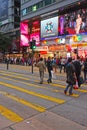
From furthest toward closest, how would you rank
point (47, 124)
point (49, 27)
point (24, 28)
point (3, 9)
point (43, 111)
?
1. point (3, 9)
2. point (24, 28)
3. point (49, 27)
4. point (43, 111)
5. point (47, 124)

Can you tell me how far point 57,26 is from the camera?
41656 mm

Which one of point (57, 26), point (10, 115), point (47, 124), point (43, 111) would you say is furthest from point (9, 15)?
point (47, 124)

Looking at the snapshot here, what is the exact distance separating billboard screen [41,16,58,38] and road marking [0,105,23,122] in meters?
33.6

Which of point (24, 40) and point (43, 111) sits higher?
point (24, 40)

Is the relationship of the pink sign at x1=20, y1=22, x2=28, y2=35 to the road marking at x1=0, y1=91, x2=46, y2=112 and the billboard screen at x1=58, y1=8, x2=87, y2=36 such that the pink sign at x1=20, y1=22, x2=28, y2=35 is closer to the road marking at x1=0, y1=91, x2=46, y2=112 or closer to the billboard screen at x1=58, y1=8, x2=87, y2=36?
the billboard screen at x1=58, y1=8, x2=87, y2=36

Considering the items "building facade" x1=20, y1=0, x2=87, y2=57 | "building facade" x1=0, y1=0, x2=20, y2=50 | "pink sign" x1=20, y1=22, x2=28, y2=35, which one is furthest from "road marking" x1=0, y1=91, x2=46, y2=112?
"building facade" x1=0, y1=0, x2=20, y2=50

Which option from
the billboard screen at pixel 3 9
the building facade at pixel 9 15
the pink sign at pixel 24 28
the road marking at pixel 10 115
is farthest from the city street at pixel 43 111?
the billboard screen at pixel 3 9

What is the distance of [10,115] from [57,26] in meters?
34.2

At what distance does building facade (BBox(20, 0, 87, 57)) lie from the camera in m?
37.0

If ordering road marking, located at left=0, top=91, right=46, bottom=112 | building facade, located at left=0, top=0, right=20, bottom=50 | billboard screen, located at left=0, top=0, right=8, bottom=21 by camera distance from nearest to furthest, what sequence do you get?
road marking, located at left=0, top=91, right=46, bottom=112
building facade, located at left=0, top=0, right=20, bottom=50
billboard screen, located at left=0, top=0, right=8, bottom=21

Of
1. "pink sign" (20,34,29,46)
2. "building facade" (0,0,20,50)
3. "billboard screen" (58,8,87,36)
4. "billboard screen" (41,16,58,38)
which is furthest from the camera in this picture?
"building facade" (0,0,20,50)

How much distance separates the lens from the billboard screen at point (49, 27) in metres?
42.2

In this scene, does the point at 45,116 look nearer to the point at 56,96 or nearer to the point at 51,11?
the point at 56,96

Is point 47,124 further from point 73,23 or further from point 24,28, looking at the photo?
point 24,28
